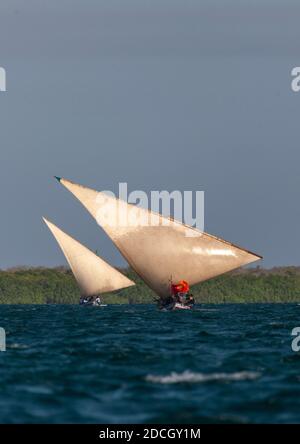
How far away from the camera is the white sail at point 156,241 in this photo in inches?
3671

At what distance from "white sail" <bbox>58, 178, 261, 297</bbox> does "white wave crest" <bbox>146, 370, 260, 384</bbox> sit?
52745 mm

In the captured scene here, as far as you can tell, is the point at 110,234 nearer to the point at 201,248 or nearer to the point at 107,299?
the point at 201,248

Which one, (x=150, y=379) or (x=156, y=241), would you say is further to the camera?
(x=156, y=241)

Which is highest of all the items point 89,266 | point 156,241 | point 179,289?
point 156,241

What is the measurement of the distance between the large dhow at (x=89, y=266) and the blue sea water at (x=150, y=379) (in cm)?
5341

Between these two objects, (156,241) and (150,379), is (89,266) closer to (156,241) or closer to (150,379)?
(156,241)

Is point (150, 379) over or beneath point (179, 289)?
beneath

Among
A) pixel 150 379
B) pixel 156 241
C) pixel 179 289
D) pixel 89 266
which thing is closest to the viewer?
pixel 150 379

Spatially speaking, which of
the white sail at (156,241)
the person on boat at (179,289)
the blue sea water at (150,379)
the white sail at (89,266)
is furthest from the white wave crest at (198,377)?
the white sail at (89,266)

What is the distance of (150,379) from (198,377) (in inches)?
62.7

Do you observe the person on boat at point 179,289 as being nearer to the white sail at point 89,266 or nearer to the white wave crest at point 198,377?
the white sail at point 89,266

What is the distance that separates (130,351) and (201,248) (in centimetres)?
4519

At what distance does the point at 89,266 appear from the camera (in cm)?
11581

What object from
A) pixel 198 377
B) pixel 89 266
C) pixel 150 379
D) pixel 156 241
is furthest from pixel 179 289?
pixel 150 379
